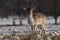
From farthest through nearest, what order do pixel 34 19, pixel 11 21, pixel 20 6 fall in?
pixel 11 21
pixel 20 6
pixel 34 19

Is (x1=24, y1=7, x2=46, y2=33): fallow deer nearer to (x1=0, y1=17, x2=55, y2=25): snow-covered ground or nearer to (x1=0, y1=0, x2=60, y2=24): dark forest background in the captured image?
(x1=0, y1=0, x2=60, y2=24): dark forest background

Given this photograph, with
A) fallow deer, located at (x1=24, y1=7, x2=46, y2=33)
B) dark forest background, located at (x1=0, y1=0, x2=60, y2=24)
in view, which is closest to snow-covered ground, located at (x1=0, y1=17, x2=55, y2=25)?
dark forest background, located at (x1=0, y1=0, x2=60, y2=24)

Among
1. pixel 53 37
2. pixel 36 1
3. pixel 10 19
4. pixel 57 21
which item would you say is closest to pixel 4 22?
pixel 10 19

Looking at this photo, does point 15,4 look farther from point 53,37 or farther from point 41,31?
point 53,37

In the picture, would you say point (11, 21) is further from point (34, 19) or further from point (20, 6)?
point (34, 19)

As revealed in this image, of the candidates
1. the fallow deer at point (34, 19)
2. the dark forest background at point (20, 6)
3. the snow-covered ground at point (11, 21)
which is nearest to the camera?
the fallow deer at point (34, 19)

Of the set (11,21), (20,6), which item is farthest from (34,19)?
(11,21)

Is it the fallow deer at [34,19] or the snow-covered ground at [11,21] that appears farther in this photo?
the snow-covered ground at [11,21]

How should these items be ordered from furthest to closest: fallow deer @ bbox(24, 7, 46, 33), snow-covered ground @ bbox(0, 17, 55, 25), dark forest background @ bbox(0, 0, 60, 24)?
snow-covered ground @ bbox(0, 17, 55, 25) < dark forest background @ bbox(0, 0, 60, 24) < fallow deer @ bbox(24, 7, 46, 33)

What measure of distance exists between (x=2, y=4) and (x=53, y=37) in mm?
4998

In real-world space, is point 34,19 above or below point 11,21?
above

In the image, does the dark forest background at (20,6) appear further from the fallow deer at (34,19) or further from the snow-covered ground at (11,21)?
the fallow deer at (34,19)

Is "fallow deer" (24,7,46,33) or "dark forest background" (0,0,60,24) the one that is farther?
"dark forest background" (0,0,60,24)

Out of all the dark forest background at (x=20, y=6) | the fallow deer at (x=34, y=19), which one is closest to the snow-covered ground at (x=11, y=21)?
the dark forest background at (x=20, y=6)
